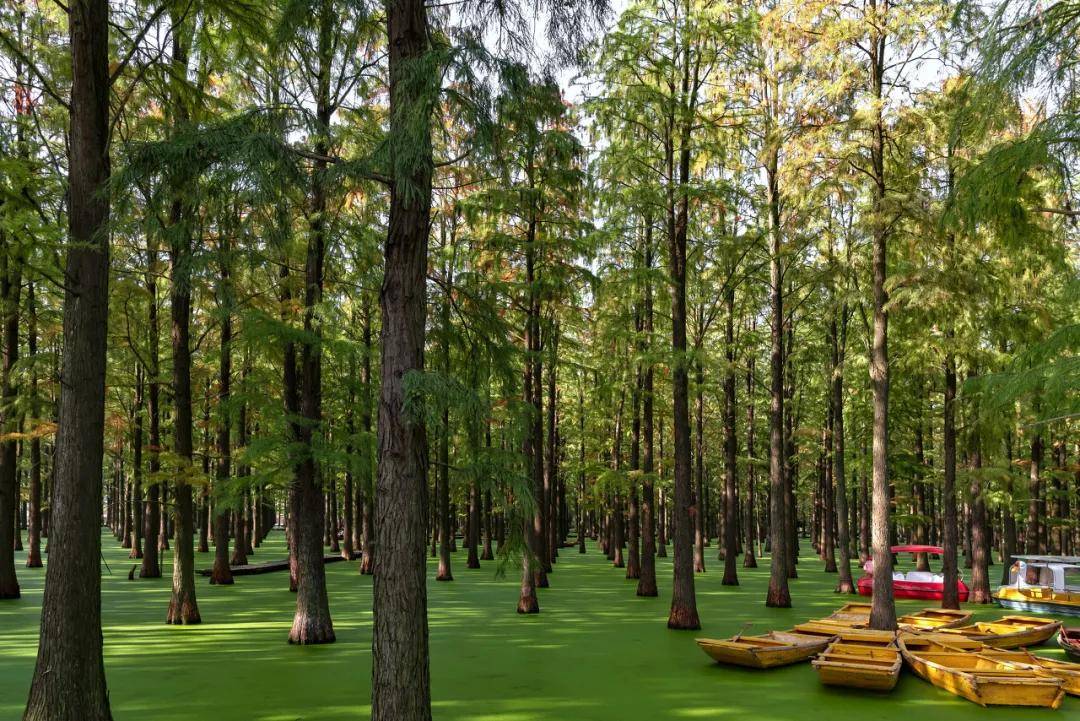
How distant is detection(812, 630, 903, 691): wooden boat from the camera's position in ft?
35.7

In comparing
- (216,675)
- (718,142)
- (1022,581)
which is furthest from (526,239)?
(1022,581)

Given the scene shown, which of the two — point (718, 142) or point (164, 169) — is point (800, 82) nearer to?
point (718, 142)

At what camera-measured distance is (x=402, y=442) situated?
23.9 ft

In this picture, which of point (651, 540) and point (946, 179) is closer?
point (946, 179)

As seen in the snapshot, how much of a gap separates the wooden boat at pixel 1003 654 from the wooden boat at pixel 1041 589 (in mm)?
9357

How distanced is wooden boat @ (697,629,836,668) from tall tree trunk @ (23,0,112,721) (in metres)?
8.57

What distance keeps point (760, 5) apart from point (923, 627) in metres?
16.4

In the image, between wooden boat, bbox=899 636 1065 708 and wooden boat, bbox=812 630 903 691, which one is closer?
wooden boat, bbox=899 636 1065 708

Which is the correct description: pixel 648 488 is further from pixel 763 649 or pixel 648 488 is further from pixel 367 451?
pixel 763 649

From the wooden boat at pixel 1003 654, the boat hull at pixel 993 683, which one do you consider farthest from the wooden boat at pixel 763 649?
the boat hull at pixel 993 683

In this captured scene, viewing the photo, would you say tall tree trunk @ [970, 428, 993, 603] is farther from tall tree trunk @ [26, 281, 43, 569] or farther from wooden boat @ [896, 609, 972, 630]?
tall tree trunk @ [26, 281, 43, 569]

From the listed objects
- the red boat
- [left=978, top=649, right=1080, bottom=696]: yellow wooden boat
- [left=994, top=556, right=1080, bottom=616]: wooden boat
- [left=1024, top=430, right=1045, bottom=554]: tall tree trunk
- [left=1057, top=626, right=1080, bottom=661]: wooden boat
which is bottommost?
the red boat

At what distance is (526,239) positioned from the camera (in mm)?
20125

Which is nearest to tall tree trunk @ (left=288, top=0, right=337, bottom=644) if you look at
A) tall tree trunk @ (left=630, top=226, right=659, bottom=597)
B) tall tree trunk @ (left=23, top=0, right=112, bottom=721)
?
tall tree trunk @ (left=23, top=0, right=112, bottom=721)
